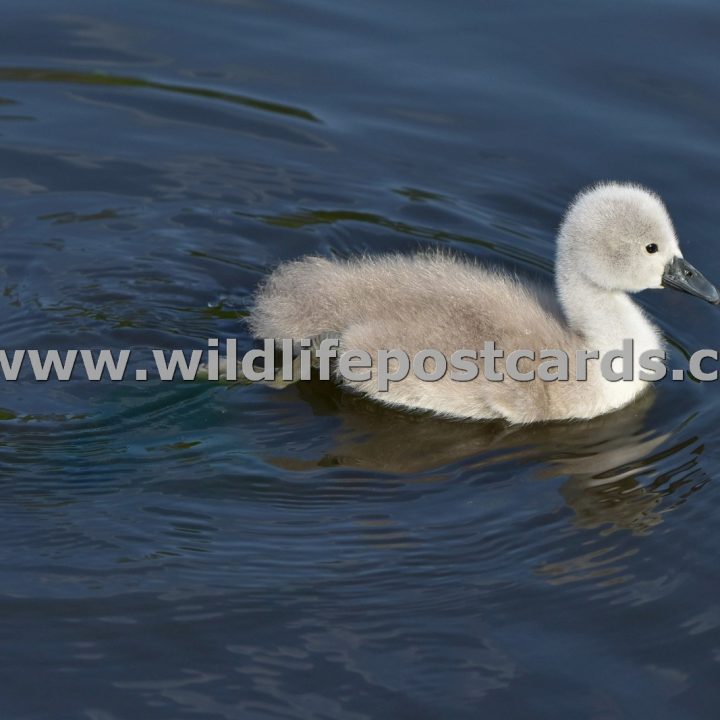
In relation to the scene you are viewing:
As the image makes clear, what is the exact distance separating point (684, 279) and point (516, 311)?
2.46 feet

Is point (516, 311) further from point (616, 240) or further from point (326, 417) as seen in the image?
point (326, 417)

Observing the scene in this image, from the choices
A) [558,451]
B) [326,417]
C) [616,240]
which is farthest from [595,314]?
[326,417]

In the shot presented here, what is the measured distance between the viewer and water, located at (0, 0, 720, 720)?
4.56 metres

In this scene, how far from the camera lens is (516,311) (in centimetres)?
599

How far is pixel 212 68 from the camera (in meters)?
8.67

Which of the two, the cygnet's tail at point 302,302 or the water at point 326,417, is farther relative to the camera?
the cygnet's tail at point 302,302

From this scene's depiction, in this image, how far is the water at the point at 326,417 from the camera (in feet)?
15.0

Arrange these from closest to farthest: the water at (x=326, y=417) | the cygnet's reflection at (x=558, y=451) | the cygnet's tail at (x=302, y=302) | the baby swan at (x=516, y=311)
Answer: the water at (x=326, y=417), the cygnet's reflection at (x=558, y=451), the baby swan at (x=516, y=311), the cygnet's tail at (x=302, y=302)

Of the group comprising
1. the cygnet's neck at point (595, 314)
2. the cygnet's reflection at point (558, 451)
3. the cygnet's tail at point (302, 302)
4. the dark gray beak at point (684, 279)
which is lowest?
the cygnet's reflection at point (558, 451)

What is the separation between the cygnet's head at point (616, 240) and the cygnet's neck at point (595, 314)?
3 centimetres

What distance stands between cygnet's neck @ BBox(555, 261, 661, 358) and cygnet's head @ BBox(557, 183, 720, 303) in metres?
0.03

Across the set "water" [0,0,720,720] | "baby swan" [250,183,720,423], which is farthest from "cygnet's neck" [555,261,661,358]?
"water" [0,0,720,720]

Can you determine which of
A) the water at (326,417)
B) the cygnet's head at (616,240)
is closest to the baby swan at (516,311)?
the cygnet's head at (616,240)

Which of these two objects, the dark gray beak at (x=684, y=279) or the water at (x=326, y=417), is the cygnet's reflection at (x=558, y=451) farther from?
the dark gray beak at (x=684, y=279)
